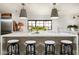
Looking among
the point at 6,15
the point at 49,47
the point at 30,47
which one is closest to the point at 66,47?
the point at 49,47

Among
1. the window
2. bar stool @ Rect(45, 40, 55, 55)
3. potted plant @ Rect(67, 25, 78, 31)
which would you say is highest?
the window

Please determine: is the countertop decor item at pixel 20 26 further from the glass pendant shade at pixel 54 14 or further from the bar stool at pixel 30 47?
the glass pendant shade at pixel 54 14

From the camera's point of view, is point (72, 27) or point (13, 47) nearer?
point (72, 27)

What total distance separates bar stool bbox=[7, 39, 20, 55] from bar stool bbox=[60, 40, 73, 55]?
41cm

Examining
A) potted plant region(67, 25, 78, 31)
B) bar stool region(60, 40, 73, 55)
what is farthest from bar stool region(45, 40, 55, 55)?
potted plant region(67, 25, 78, 31)

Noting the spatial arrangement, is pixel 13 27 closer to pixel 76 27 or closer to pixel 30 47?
pixel 30 47

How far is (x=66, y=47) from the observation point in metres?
1.05

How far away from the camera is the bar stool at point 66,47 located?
95cm

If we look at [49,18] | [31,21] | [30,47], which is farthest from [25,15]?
[30,47]

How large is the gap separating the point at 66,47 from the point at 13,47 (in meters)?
0.52

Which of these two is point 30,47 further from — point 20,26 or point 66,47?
point 66,47

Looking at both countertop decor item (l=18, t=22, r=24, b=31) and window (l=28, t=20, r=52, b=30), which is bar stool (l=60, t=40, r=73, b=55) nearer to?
window (l=28, t=20, r=52, b=30)

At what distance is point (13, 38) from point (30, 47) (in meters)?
0.21

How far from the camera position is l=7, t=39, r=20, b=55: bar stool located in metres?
0.93
